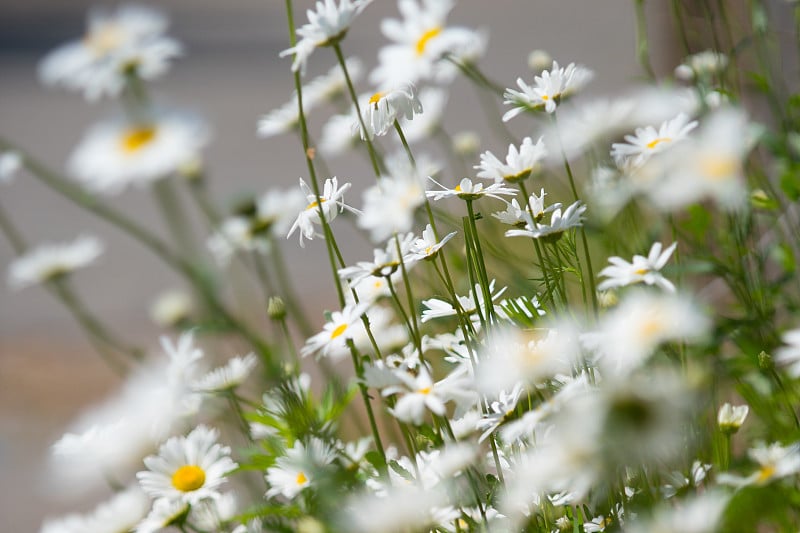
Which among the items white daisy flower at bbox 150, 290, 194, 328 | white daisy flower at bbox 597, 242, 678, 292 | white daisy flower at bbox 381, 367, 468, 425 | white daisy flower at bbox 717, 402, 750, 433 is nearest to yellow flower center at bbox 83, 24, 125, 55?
white daisy flower at bbox 381, 367, 468, 425

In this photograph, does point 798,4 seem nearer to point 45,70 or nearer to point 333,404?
point 333,404

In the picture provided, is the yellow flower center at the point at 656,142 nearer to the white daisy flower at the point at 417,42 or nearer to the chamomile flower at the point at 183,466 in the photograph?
the white daisy flower at the point at 417,42

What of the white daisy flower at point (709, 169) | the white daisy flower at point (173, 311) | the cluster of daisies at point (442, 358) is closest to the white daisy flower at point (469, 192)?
the cluster of daisies at point (442, 358)

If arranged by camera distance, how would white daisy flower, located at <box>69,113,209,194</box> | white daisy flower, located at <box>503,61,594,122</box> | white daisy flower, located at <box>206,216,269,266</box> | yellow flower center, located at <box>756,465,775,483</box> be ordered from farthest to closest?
white daisy flower, located at <box>206,216,269,266</box>, white daisy flower, located at <box>503,61,594,122</box>, yellow flower center, located at <box>756,465,775,483</box>, white daisy flower, located at <box>69,113,209,194</box>

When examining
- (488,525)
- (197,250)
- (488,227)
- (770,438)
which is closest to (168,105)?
(197,250)

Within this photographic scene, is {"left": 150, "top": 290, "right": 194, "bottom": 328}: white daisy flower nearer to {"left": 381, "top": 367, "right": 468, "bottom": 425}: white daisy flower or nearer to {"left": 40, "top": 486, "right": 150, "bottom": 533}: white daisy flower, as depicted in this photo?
{"left": 40, "top": 486, "right": 150, "bottom": 533}: white daisy flower

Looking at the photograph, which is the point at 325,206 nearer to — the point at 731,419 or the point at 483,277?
the point at 483,277

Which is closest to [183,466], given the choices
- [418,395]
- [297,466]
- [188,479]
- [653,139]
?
[188,479]
